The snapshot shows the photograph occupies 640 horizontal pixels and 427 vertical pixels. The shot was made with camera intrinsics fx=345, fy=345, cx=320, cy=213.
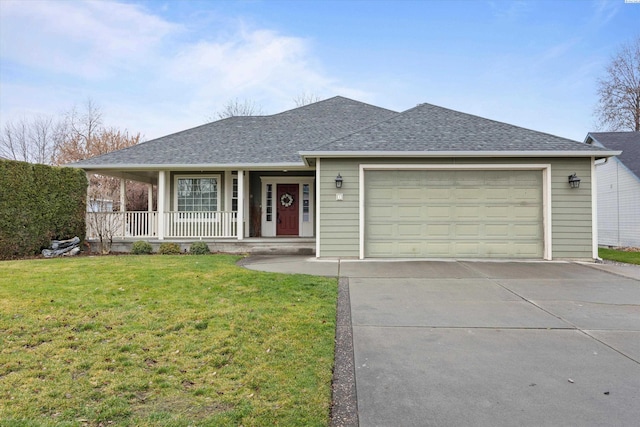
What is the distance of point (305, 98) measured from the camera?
2936 centimetres

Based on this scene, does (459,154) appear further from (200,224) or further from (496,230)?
(200,224)

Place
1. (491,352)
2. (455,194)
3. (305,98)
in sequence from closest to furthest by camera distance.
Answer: (491,352) < (455,194) < (305,98)

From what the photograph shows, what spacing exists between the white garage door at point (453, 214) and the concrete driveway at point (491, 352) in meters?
2.51

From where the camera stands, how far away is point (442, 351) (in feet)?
10.8

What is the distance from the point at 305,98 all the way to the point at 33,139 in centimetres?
2030

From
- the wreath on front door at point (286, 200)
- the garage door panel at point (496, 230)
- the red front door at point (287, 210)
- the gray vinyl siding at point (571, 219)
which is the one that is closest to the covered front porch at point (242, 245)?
the red front door at point (287, 210)

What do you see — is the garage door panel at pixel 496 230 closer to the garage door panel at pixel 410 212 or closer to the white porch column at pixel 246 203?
the garage door panel at pixel 410 212

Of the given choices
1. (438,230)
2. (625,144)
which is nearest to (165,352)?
(438,230)

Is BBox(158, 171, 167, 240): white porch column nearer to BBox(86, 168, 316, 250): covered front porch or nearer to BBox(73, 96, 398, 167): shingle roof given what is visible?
BBox(86, 168, 316, 250): covered front porch

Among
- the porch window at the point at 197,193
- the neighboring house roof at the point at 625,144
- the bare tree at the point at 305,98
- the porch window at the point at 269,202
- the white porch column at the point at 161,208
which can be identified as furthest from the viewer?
the bare tree at the point at 305,98

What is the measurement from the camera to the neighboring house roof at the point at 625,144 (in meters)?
14.1

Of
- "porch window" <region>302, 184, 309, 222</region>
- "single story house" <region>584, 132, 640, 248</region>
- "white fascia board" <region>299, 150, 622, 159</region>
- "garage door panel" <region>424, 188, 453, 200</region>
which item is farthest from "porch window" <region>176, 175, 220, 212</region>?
"single story house" <region>584, 132, 640, 248</region>

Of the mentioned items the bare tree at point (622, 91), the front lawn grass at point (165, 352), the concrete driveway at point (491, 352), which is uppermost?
the bare tree at point (622, 91)

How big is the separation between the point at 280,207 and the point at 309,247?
284 centimetres
